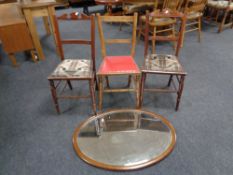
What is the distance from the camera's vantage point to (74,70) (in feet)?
5.48

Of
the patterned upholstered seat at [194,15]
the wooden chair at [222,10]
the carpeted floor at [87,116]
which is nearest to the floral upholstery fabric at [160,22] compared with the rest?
the patterned upholstered seat at [194,15]

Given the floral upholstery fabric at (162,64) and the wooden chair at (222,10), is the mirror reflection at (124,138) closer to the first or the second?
the floral upholstery fabric at (162,64)

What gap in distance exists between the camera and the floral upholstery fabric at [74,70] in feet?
5.29

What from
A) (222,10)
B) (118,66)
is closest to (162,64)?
(118,66)

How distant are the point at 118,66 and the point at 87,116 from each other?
0.59m

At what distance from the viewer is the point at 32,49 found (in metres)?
2.67

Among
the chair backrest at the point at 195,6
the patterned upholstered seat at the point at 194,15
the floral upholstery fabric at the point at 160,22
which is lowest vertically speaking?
the floral upholstery fabric at the point at 160,22

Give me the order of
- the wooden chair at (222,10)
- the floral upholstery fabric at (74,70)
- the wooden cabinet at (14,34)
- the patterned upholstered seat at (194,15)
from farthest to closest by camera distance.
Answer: the wooden chair at (222,10), the patterned upholstered seat at (194,15), the wooden cabinet at (14,34), the floral upholstery fabric at (74,70)

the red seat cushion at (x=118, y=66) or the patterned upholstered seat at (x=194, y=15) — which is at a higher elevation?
the patterned upholstered seat at (x=194, y=15)

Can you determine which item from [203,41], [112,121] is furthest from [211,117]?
[203,41]

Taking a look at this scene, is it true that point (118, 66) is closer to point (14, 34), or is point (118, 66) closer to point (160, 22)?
point (160, 22)

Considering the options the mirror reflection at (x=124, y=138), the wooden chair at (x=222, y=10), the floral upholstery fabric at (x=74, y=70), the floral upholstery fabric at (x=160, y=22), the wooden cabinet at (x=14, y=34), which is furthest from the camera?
the wooden chair at (x=222, y=10)

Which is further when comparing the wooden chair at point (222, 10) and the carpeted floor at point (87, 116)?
the wooden chair at point (222, 10)

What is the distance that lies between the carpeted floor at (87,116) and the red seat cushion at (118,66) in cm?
44
